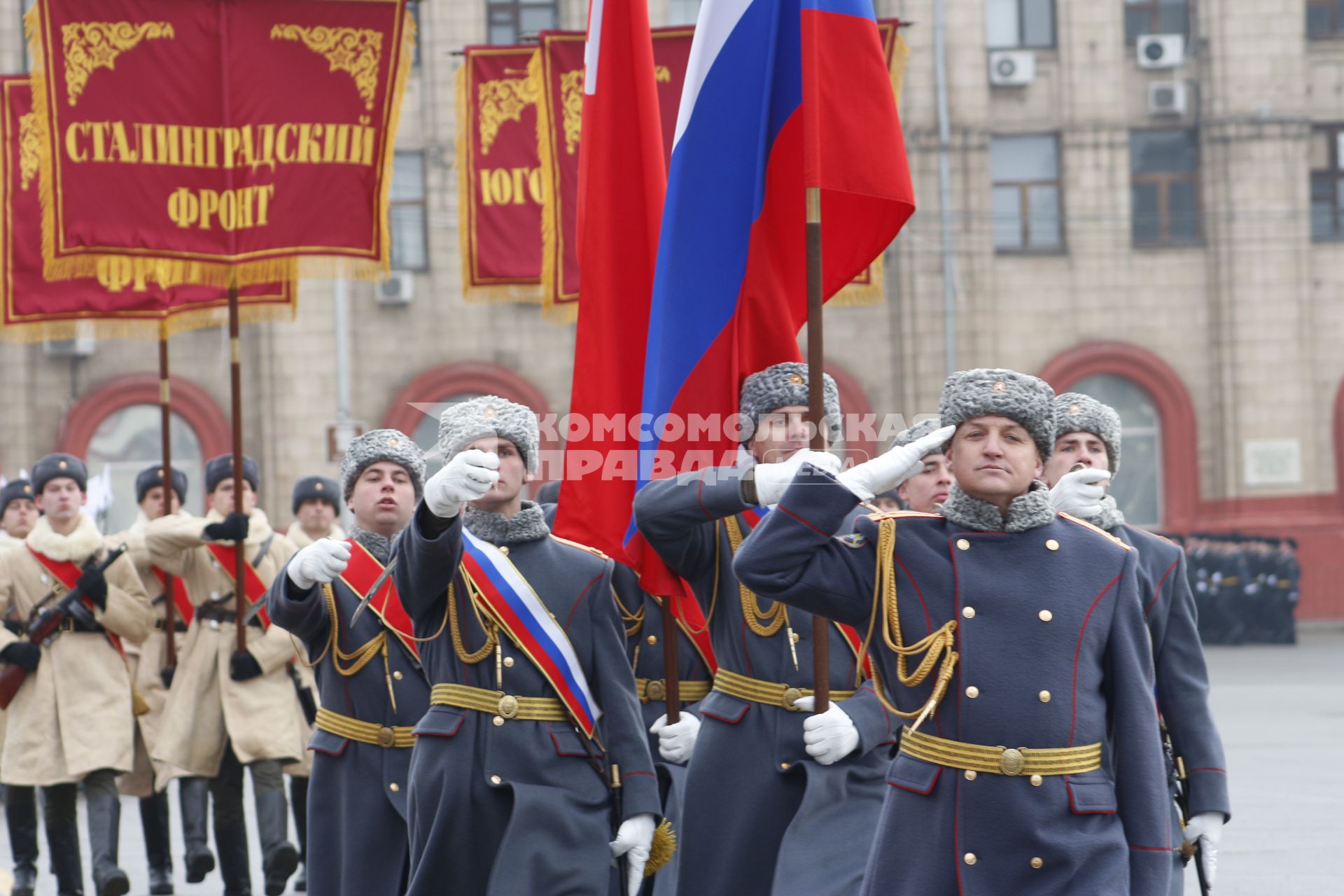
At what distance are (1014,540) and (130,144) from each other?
5.69 m

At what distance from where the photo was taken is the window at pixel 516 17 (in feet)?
85.0

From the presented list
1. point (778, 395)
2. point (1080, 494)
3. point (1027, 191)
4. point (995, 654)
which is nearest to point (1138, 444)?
point (1027, 191)

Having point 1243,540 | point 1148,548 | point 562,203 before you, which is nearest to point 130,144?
point 562,203

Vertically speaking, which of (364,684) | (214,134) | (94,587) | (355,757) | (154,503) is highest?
(214,134)

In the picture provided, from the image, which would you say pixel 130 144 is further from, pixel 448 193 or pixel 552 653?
pixel 448 193

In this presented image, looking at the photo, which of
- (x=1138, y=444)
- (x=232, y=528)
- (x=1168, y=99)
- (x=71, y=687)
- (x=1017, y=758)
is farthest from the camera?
(x=1138, y=444)

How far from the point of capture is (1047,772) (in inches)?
164

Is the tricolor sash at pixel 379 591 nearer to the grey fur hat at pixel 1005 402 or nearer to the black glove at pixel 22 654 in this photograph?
the grey fur hat at pixel 1005 402

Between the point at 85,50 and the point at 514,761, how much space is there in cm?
481

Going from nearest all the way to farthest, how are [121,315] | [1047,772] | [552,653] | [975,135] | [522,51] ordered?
[1047,772]
[552,653]
[121,315]
[522,51]
[975,135]

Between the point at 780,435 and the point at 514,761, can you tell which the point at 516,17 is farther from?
the point at 514,761

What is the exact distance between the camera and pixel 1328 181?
2681 centimetres

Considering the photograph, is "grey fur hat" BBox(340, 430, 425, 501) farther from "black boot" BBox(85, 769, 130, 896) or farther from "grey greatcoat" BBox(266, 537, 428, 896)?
"black boot" BBox(85, 769, 130, 896)

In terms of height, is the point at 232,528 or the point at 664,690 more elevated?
the point at 232,528
